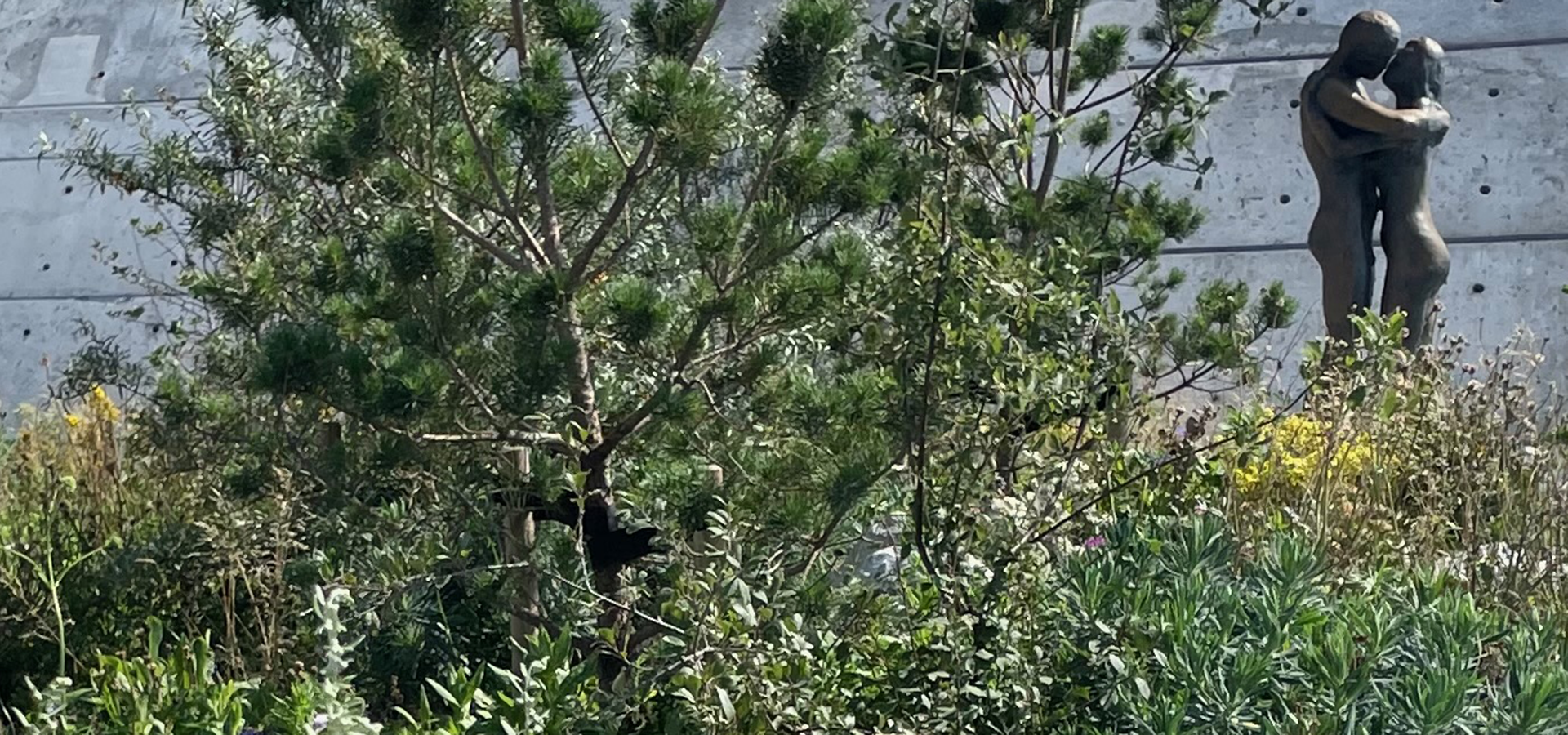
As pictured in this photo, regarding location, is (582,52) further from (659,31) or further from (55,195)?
(55,195)

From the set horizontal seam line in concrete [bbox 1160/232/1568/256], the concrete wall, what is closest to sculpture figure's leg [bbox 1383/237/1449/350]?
the concrete wall

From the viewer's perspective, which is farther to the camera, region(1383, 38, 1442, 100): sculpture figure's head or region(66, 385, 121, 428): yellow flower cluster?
region(1383, 38, 1442, 100): sculpture figure's head

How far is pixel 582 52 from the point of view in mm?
2518

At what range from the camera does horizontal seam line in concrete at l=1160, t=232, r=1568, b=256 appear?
870cm

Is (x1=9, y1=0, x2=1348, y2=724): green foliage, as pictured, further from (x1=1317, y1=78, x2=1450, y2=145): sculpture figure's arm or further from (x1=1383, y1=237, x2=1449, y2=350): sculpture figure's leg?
(x1=1383, y1=237, x2=1449, y2=350): sculpture figure's leg

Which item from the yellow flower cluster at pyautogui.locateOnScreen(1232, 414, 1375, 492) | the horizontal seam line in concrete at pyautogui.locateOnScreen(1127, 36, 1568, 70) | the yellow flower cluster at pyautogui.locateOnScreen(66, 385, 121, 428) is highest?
the horizontal seam line in concrete at pyautogui.locateOnScreen(1127, 36, 1568, 70)

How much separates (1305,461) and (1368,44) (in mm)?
2049

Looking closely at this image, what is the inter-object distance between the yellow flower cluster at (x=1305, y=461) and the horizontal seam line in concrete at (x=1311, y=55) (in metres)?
4.86

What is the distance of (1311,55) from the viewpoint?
9.21 m

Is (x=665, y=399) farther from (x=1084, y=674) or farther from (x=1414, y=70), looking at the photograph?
(x=1414, y=70)

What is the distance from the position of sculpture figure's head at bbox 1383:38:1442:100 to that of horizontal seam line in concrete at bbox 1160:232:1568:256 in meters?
2.60

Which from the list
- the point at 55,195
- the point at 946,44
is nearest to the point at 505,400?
the point at 946,44

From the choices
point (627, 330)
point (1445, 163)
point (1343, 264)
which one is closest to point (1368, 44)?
point (1343, 264)

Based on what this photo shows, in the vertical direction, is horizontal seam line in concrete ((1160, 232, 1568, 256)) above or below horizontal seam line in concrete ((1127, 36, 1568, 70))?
below
